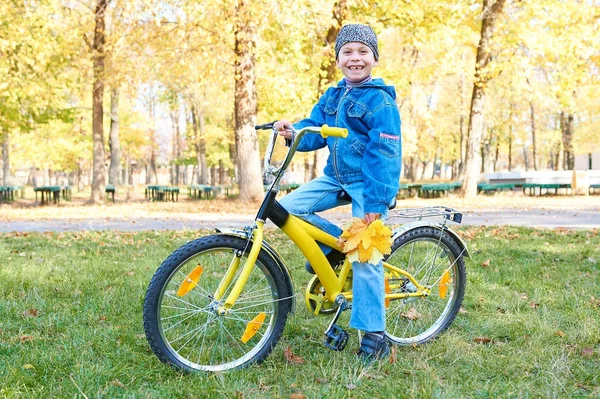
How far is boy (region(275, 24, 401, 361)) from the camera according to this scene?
120 inches

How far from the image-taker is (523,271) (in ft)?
18.2

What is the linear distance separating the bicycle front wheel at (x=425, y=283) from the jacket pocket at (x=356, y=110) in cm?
84

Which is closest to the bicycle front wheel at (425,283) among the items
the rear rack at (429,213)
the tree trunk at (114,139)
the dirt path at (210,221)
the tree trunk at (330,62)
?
the rear rack at (429,213)

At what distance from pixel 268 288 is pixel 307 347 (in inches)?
21.0

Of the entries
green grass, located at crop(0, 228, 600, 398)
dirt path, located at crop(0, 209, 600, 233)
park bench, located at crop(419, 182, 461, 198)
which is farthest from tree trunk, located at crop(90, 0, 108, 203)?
green grass, located at crop(0, 228, 600, 398)

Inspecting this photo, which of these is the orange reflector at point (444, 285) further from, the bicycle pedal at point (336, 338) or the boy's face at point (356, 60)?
the boy's face at point (356, 60)

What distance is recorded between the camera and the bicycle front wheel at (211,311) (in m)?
2.87

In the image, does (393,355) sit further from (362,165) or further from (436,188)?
(436,188)

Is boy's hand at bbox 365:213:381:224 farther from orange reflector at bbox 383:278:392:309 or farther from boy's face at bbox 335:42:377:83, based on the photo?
boy's face at bbox 335:42:377:83

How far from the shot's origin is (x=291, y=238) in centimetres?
312

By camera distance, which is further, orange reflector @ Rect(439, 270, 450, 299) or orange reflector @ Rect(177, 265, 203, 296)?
orange reflector @ Rect(439, 270, 450, 299)

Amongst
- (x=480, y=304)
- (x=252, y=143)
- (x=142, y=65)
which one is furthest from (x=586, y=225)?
(x=142, y=65)

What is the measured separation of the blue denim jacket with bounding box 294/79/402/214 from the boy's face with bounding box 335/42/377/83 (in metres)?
0.07

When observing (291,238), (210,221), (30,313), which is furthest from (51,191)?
(291,238)
